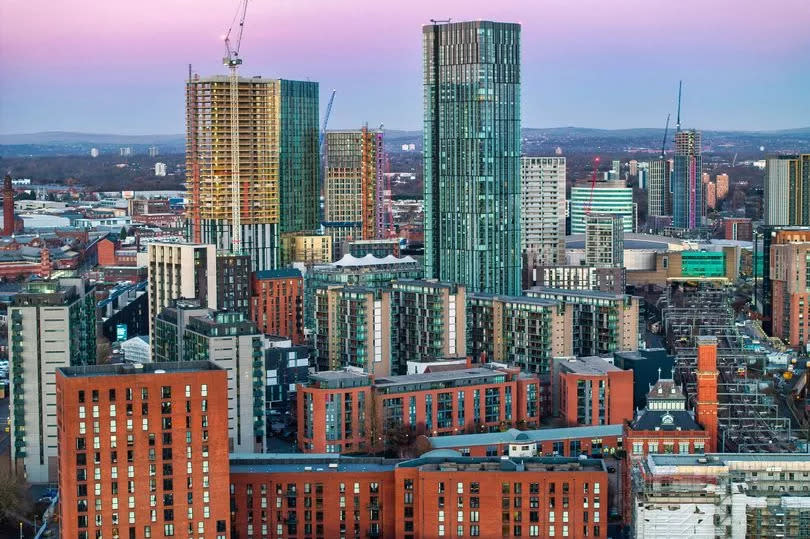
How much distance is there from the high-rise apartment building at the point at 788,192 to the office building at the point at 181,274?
44702 mm

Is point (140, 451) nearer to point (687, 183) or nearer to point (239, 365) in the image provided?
point (239, 365)

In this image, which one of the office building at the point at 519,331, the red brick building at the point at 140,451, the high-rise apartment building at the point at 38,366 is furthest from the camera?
the office building at the point at 519,331

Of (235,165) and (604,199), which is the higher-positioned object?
(235,165)

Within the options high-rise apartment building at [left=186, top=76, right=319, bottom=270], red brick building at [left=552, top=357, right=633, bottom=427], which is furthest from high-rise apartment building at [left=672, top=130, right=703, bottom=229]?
red brick building at [left=552, top=357, right=633, bottom=427]

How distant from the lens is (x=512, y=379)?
46.8m

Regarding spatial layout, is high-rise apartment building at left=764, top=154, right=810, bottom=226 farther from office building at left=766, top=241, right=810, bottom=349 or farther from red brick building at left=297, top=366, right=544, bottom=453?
red brick building at left=297, top=366, right=544, bottom=453

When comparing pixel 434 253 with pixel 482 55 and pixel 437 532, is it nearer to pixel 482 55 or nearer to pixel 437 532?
pixel 482 55

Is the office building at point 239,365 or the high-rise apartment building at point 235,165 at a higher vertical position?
the high-rise apartment building at point 235,165

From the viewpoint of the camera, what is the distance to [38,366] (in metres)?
42.0

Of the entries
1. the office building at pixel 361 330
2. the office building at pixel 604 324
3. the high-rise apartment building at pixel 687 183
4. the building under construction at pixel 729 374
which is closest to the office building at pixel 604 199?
the high-rise apartment building at pixel 687 183

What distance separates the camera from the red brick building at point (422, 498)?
31922 mm

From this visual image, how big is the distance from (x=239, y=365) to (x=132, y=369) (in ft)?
43.0

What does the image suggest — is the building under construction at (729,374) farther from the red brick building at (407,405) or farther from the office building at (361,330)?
the office building at (361,330)

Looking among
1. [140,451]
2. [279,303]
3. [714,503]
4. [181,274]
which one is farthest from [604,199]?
[140,451]
